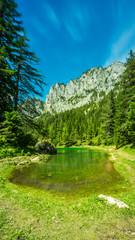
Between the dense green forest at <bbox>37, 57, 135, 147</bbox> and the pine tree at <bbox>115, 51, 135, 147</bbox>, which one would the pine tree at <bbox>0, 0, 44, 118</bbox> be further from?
the pine tree at <bbox>115, 51, 135, 147</bbox>

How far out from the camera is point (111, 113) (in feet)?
153

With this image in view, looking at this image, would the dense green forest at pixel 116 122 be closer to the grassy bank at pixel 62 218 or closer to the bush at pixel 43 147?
the bush at pixel 43 147

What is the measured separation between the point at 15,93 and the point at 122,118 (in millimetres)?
24920

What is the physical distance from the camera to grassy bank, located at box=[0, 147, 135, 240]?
3035mm

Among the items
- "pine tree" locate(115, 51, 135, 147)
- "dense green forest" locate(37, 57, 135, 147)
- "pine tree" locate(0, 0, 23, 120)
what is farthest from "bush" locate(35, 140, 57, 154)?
"pine tree" locate(115, 51, 135, 147)

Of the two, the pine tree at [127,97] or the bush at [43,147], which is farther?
the bush at [43,147]

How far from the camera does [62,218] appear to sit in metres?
3.82

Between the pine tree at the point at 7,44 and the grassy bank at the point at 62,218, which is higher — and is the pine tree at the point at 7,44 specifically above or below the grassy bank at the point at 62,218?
above

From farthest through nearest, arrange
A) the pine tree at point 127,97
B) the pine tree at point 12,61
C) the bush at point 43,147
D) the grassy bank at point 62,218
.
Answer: the bush at point 43,147, the pine tree at point 127,97, the pine tree at point 12,61, the grassy bank at point 62,218

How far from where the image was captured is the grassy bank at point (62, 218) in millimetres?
3035

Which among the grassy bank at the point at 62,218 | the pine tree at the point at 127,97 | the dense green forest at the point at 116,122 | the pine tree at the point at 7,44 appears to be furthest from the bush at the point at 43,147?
the grassy bank at the point at 62,218

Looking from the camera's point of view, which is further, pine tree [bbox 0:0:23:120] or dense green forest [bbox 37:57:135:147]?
dense green forest [bbox 37:57:135:147]

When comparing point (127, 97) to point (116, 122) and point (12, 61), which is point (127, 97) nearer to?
point (116, 122)

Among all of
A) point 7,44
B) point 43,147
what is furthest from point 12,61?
point 43,147
